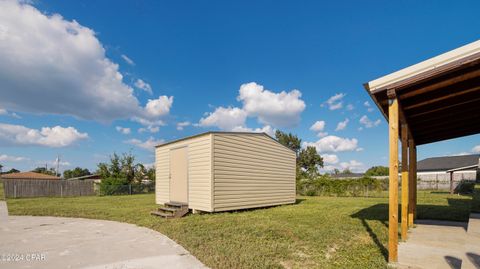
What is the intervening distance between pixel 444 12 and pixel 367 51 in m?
4.01

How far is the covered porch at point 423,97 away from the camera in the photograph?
3.38 meters

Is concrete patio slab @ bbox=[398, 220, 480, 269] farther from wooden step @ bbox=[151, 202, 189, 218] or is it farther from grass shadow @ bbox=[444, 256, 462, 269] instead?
wooden step @ bbox=[151, 202, 189, 218]

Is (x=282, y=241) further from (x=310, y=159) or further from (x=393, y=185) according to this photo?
(x=310, y=159)

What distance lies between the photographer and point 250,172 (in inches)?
398

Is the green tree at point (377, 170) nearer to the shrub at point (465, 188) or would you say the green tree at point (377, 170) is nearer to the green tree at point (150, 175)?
the shrub at point (465, 188)

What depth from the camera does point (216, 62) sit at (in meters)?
17.4

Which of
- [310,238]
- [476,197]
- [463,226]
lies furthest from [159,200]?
[476,197]

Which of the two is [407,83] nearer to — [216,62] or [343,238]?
[343,238]

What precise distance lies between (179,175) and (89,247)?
17.6 feet

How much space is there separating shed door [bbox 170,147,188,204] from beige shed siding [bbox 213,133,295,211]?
1.60m

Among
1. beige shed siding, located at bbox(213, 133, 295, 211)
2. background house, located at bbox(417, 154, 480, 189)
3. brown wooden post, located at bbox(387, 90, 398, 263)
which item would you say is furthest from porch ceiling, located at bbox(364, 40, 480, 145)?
background house, located at bbox(417, 154, 480, 189)

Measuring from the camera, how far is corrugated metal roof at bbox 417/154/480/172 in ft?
109

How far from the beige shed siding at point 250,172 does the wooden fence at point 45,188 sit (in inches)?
645

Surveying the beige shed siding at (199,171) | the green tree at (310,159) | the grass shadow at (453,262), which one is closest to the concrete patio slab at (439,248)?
the grass shadow at (453,262)
